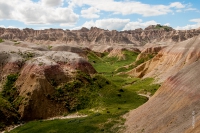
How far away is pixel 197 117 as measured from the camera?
77.0 feet

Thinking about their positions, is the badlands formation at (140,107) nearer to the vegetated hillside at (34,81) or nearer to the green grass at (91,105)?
the vegetated hillside at (34,81)

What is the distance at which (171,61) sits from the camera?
81.5m

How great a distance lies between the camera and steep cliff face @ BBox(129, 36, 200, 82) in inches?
2813

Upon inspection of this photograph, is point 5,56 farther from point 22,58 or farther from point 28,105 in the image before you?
point 28,105

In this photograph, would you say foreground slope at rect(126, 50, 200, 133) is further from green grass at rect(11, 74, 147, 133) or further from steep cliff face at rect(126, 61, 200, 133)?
green grass at rect(11, 74, 147, 133)

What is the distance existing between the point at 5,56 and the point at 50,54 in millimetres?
9791

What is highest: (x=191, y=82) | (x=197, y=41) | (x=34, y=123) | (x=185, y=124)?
(x=197, y=41)

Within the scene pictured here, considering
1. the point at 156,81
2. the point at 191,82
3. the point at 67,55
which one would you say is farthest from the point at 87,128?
the point at 156,81

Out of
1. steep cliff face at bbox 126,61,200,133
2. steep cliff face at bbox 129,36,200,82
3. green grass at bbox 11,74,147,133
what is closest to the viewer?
steep cliff face at bbox 126,61,200,133

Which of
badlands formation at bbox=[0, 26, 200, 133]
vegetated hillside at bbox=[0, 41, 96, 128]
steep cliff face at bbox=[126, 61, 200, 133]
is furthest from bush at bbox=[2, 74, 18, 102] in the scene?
steep cliff face at bbox=[126, 61, 200, 133]

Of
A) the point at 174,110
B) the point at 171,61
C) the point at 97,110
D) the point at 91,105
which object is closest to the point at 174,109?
the point at 174,110

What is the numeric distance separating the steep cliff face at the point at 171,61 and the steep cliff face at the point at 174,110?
35969 millimetres

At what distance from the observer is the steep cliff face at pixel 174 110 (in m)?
25.0

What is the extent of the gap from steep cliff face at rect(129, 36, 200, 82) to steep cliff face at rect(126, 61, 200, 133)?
3597 centimetres
